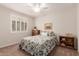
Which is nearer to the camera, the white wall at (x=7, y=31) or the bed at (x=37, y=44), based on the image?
the white wall at (x=7, y=31)

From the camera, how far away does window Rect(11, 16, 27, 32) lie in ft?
5.88

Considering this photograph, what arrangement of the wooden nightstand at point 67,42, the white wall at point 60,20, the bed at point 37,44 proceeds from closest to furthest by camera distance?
the white wall at point 60,20 < the bed at point 37,44 < the wooden nightstand at point 67,42

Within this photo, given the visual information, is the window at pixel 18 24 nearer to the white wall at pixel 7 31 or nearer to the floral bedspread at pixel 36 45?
the white wall at pixel 7 31

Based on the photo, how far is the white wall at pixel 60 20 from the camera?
5.71 feet

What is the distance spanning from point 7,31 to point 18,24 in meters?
0.33

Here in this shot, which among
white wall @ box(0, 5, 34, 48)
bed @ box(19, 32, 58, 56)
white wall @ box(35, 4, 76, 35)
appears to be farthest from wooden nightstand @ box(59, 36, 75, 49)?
white wall @ box(0, 5, 34, 48)

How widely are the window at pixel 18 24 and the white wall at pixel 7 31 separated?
94mm

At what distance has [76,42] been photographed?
2238 mm

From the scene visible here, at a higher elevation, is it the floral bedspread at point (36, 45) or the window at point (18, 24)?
the window at point (18, 24)

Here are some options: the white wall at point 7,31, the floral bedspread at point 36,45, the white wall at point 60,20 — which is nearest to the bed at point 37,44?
the floral bedspread at point 36,45

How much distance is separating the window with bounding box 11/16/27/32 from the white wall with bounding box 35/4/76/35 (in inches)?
13.5

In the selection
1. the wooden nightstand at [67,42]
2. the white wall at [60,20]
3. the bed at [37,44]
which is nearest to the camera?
the white wall at [60,20]

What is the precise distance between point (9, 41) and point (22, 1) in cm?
114

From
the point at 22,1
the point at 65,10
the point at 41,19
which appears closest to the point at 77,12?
the point at 65,10
